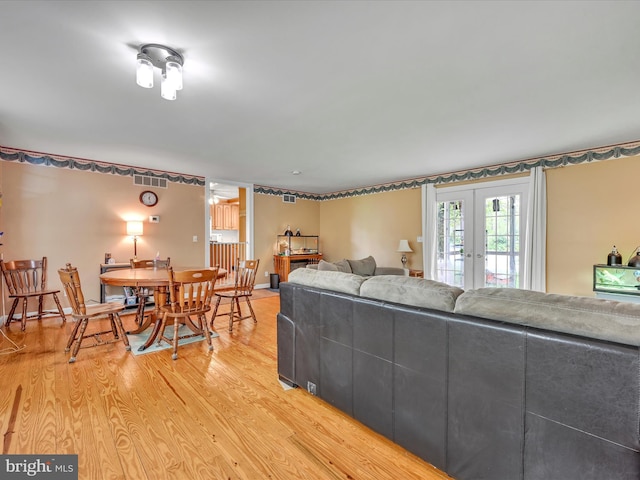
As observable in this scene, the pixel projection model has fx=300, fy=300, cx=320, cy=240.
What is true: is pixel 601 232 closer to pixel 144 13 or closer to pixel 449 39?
pixel 449 39

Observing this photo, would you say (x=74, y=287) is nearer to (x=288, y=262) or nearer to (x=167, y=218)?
(x=167, y=218)

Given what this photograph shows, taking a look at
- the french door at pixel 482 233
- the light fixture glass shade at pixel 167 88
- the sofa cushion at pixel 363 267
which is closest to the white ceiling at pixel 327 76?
the light fixture glass shade at pixel 167 88

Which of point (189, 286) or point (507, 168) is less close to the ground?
point (507, 168)

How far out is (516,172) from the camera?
4648 millimetres

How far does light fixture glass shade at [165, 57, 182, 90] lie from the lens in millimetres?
1901

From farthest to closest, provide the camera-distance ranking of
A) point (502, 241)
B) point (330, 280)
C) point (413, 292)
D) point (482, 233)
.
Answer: point (482, 233) → point (502, 241) → point (330, 280) → point (413, 292)

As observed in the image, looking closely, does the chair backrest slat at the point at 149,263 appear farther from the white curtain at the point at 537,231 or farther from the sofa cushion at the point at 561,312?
the white curtain at the point at 537,231

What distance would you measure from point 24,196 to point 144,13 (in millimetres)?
4110

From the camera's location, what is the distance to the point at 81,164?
4527 millimetres

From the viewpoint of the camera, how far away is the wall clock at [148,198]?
509cm

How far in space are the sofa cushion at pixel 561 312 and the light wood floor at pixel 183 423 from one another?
868mm

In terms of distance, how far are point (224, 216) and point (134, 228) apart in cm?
370

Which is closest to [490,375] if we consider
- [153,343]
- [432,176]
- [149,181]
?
[153,343]

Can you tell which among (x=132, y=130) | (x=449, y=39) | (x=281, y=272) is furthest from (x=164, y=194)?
(x=449, y=39)
